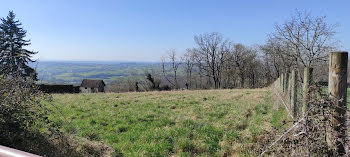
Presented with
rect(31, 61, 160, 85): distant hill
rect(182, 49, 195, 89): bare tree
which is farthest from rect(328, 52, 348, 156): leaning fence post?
rect(182, 49, 195, 89): bare tree

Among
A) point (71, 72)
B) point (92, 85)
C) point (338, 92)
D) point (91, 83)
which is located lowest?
point (92, 85)

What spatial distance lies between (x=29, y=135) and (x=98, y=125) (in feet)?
9.96

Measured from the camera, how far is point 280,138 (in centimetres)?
269

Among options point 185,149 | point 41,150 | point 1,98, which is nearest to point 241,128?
point 185,149

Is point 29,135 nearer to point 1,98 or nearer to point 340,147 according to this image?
point 1,98

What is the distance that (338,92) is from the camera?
105 inches

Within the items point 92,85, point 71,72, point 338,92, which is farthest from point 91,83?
point 338,92

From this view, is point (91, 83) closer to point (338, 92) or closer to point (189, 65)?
point (189, 65)

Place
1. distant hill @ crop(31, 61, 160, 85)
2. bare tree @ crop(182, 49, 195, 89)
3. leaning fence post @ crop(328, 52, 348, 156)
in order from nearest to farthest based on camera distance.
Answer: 1. leaning fence post @ crop(328, 52, 348, 156)
2. distant hill @ crop(31, 61, 160, 85)
3. bare tree @ crop(182, 49, 195, 89)

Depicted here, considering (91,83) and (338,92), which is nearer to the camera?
(338,92)

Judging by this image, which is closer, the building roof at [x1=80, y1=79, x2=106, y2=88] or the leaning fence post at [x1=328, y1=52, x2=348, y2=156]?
the leaning fence post at [x1=328, y1=52, x2=348, y2=156]

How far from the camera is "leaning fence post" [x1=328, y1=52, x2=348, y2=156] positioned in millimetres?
2584

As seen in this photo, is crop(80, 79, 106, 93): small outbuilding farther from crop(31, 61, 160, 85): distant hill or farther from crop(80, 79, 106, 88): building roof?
crop(31, 61, 160, 85): distant hill

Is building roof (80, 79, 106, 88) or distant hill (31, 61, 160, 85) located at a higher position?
distant hill (31, 61, 160, 85)
